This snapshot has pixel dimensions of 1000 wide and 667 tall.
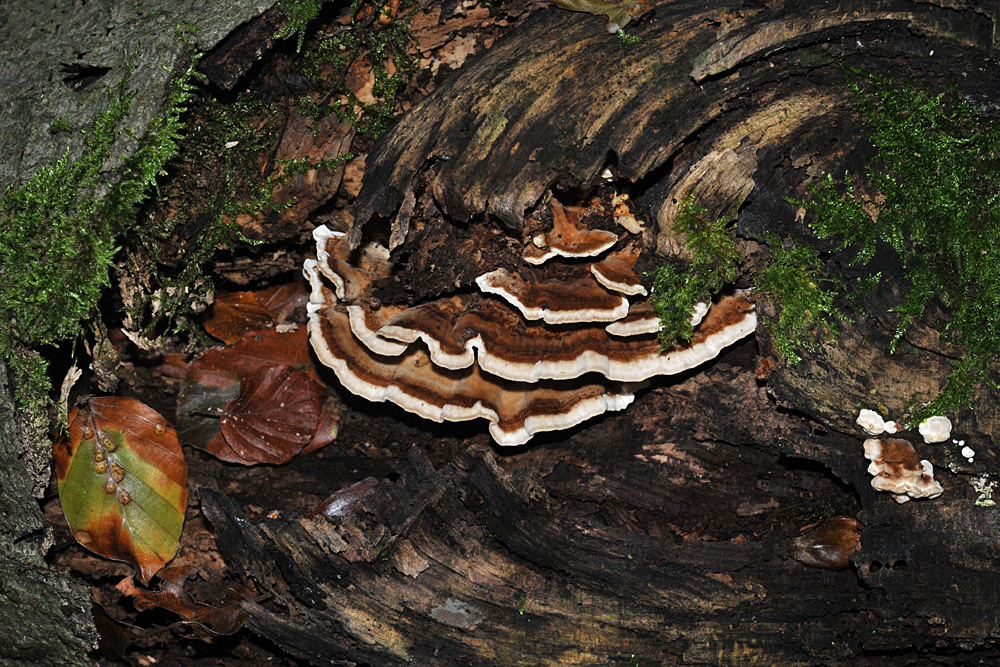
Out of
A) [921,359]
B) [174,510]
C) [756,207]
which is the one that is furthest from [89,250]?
[921,359]

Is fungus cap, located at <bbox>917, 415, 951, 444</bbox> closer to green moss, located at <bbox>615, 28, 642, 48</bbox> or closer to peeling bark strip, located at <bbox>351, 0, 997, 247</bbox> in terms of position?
peeling bark strip, located at <bbox>351, 0, 997, 247</bbox>

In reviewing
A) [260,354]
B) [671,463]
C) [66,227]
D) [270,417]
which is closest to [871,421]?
[671,463]

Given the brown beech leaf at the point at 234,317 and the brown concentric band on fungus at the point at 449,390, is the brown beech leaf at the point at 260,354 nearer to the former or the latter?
the brown beech leaf at the point at 234,317

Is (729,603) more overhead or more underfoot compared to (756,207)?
more underfoot

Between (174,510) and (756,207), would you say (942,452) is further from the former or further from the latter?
(174,510)

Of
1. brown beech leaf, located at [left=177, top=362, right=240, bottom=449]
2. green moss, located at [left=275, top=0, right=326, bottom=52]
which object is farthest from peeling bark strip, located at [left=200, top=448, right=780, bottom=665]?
green moss, located at [left=275, top=0, right=326, bottom=52]

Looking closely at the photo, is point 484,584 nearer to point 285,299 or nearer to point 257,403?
point 257,403
